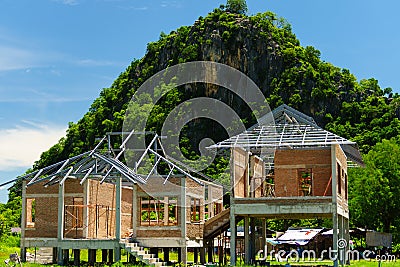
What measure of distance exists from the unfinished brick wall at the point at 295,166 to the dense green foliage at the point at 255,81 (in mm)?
47295

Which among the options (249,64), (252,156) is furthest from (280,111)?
(249,64)

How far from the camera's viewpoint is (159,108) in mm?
102812

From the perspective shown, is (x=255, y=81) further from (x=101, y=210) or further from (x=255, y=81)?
(x=101, y=210)

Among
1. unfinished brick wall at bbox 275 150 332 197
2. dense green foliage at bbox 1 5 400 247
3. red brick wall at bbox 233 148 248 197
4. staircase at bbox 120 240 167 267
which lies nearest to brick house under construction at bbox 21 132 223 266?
staircase at bbox 120 240 167 267

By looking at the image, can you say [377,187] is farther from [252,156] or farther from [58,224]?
[58,224]

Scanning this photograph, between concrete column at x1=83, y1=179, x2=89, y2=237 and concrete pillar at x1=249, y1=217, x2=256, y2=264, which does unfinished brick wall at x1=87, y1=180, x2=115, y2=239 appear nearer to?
concrete column at x1=83, y1=179, x2=89, y2=237

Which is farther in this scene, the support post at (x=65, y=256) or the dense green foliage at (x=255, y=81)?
the dense green foliage at (x=255, y=81)

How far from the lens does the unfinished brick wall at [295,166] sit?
114 ft

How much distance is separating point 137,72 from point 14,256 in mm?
105561

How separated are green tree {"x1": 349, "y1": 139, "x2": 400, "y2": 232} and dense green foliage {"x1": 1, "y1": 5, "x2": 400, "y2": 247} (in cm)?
2575

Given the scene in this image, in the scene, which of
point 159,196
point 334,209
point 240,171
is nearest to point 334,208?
point 334,209

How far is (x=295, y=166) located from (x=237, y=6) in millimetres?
117176

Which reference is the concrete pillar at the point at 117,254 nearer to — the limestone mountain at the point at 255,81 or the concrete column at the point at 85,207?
the concrete column at the point at 85,207

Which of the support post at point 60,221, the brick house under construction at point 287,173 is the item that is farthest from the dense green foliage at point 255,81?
the support post at point 60,221
